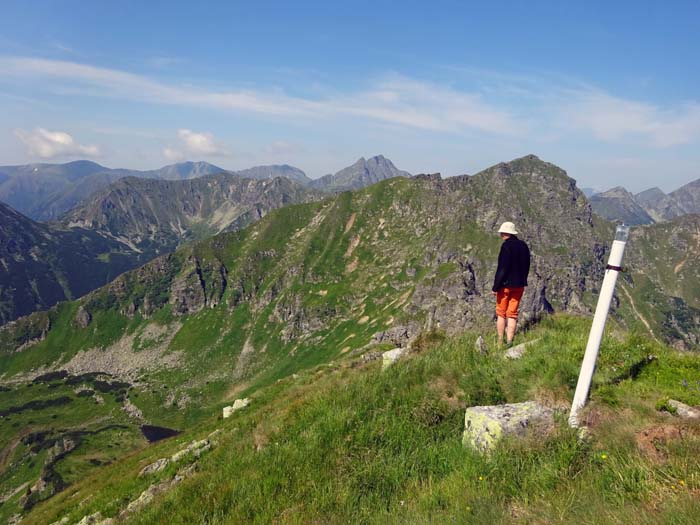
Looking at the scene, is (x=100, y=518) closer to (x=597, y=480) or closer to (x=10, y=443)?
(x=597, y=480)

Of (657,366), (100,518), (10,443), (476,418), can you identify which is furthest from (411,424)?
(10,443)

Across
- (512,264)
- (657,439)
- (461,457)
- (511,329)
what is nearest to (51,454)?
(511,329)

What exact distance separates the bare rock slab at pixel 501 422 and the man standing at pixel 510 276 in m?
5.06

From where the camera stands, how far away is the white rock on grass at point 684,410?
25.7ft

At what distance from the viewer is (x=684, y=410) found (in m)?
8.09


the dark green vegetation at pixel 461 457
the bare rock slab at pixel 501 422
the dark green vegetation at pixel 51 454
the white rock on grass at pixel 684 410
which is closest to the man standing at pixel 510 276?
the dark green vegetation at pixel 461 457

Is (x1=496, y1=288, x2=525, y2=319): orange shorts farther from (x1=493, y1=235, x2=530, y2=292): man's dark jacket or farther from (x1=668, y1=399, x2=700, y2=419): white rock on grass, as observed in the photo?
(x1=668, y1=399, x2=700, y2=419): white rock on grass

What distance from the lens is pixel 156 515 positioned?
8.56 m

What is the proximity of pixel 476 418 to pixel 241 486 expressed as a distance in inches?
214

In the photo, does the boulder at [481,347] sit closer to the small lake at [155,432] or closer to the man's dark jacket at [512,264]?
the man's dark jacket at [512,264]

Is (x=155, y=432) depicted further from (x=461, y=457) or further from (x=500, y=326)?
(x=461, y=457)

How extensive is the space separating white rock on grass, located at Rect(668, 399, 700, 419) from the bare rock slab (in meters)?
2.45

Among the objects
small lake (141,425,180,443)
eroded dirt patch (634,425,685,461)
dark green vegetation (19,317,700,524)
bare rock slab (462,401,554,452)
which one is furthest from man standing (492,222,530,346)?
small lake (141,425,180,443)

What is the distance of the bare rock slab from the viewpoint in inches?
316
